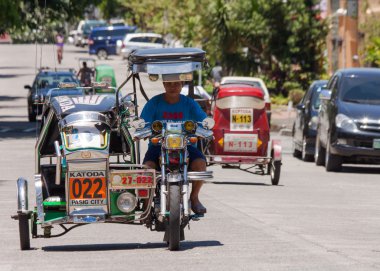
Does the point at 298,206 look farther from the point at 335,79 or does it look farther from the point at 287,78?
the point at 287,78

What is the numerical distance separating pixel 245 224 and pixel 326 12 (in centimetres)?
4796

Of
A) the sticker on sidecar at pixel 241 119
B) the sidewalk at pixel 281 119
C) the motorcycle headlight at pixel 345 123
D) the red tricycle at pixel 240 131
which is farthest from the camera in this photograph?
the sidewalk at pixel 281 119

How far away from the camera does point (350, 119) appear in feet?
78.6

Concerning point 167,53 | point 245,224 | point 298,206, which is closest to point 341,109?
point 298,206

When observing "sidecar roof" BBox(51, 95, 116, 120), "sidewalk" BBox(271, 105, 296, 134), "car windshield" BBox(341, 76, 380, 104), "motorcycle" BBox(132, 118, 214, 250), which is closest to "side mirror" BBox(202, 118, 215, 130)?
"motorcycle" BBox(132, 118, 214, 250)

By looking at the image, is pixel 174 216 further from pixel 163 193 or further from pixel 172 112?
pixel 172 112

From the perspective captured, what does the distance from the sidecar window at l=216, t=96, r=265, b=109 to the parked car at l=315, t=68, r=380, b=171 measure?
231 centimetres

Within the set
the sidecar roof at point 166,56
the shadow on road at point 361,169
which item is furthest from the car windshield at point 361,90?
the sidecar roof at point 166,56

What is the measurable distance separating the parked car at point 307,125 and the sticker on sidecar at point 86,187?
15667 mm

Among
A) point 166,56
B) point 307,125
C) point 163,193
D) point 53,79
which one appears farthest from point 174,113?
point 53,79

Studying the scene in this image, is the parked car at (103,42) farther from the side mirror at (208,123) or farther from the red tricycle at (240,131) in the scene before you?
the side mirror at (208,123)

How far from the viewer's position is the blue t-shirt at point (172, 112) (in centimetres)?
1262

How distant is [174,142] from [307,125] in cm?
1570

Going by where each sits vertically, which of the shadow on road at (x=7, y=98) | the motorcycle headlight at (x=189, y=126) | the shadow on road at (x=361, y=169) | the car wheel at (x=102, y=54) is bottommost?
the shadow on road at (x=7, y=98)
